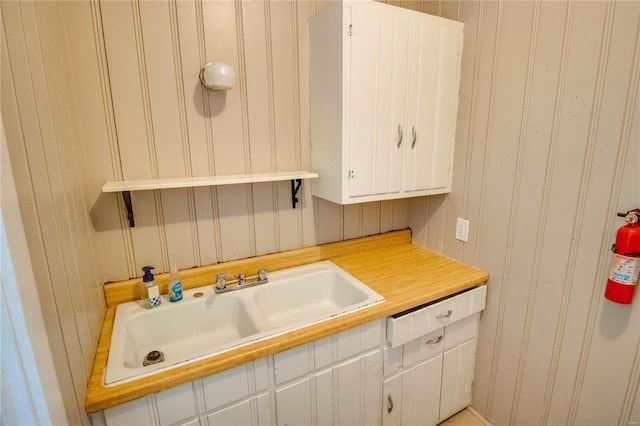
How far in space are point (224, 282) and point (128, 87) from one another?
2.91ft

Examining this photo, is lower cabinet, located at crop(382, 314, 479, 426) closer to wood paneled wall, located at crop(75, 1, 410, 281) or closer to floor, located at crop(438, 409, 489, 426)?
floor, located at crop(438, 409, 489, 426)

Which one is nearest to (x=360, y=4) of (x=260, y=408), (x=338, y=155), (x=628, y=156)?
(x=338, y=155)

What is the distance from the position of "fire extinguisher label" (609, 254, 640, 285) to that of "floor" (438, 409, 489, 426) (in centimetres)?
109

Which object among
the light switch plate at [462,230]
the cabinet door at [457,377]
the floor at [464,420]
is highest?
the light switch plate at [462,230]

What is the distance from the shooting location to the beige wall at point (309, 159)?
1.04 metres

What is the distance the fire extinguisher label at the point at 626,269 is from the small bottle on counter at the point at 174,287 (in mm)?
1627

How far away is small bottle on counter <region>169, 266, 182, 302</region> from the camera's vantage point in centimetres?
133

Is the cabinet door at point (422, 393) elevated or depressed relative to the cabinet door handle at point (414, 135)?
depressed

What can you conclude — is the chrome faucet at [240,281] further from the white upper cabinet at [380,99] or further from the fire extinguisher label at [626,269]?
the fire extinguisher label at [626,269]

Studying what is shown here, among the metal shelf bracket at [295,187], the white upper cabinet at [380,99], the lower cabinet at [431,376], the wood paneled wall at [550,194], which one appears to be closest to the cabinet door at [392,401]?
the lower cabinet at [431,376]

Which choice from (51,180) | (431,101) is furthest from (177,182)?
(431,101)

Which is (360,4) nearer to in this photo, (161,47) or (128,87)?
(161,47)

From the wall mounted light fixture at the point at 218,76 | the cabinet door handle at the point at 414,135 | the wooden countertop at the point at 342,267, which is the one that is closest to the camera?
the wooden countertop at the point at 342,267

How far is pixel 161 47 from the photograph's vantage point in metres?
1.25
